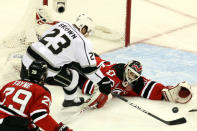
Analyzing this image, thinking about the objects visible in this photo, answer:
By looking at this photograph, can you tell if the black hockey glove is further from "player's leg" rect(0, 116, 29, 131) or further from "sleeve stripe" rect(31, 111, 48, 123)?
"player's leg" rect(0, 116, 29, 131)

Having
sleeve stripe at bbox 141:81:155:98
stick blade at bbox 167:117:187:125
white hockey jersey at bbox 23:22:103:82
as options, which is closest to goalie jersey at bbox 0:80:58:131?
white hockey jersey at bbox 23:22:103:82

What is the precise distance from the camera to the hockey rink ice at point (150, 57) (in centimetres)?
293

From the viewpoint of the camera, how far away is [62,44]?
110 inches

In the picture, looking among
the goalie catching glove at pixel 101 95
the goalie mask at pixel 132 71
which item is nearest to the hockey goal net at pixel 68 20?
the goalie catching glove at pixel 101 95

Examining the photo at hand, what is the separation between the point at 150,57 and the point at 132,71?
48.2 inches

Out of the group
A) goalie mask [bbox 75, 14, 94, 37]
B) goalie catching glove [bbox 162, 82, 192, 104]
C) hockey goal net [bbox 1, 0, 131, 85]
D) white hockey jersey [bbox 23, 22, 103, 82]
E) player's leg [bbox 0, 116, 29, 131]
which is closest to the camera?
player's leg [bbox 0, 116, 29, 131]

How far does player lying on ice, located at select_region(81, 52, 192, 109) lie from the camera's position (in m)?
3.14

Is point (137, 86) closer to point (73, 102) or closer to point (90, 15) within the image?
point (73, 102)

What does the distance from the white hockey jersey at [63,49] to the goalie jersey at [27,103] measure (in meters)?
0.55

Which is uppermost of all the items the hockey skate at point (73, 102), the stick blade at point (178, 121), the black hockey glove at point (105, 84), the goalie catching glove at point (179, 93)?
the black hockey glove at point (105, 84)

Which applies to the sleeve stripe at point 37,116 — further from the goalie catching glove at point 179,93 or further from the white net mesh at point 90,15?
the white net mesh at point 90,15

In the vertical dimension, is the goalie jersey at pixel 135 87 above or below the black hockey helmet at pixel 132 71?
below

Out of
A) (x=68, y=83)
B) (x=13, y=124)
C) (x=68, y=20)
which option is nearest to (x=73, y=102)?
(x=68, y=83)

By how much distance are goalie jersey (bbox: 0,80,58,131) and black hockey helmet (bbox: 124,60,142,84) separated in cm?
102
